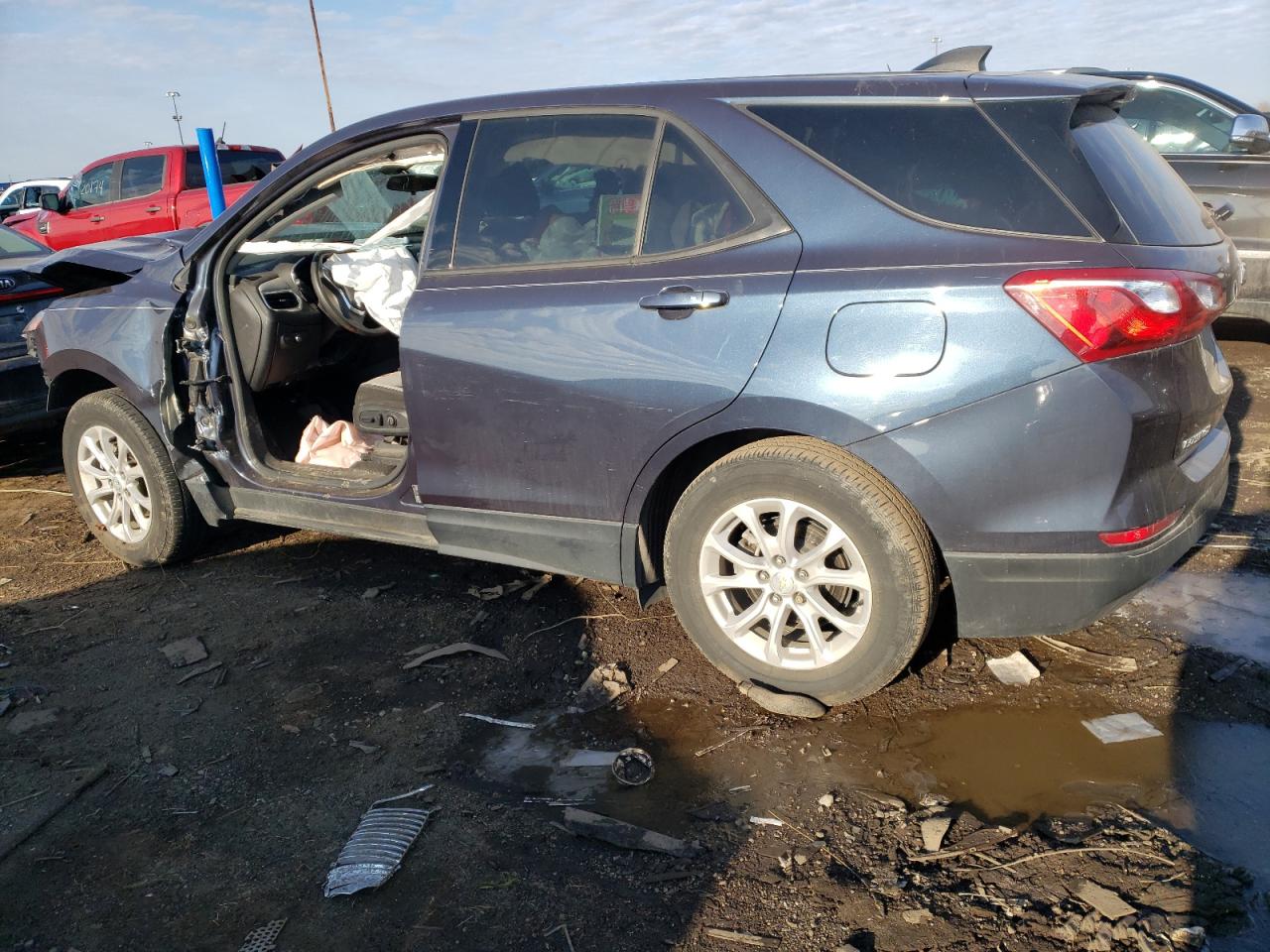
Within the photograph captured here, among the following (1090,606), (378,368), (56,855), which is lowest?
(56,855)

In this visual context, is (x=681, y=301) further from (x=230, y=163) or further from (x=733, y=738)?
(x=230, y=163)

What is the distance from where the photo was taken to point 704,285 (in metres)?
2.98

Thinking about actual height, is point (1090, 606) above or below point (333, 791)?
above

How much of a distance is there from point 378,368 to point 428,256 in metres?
1.59

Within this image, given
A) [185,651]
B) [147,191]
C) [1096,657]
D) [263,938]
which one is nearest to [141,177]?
[147,191]

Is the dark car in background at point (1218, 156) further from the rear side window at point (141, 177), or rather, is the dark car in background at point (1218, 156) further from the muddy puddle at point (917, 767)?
the rear side window at point (141, 177)

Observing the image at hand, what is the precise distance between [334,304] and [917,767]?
10.4 ft

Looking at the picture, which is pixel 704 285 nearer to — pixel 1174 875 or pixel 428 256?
pixel 428 256

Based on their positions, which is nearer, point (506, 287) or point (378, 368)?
point (506, 287)

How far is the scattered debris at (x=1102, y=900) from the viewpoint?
7.21ft

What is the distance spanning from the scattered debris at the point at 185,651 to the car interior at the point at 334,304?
0.81 m

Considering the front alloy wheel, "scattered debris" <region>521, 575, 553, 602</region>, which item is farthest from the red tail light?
the front alloy wheel

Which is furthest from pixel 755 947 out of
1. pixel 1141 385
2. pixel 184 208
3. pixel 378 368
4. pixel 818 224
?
pixel 184 208

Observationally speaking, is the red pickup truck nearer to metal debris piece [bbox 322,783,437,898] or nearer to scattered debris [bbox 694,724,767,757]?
metal debris piece [bbox 322,783,437,898]
